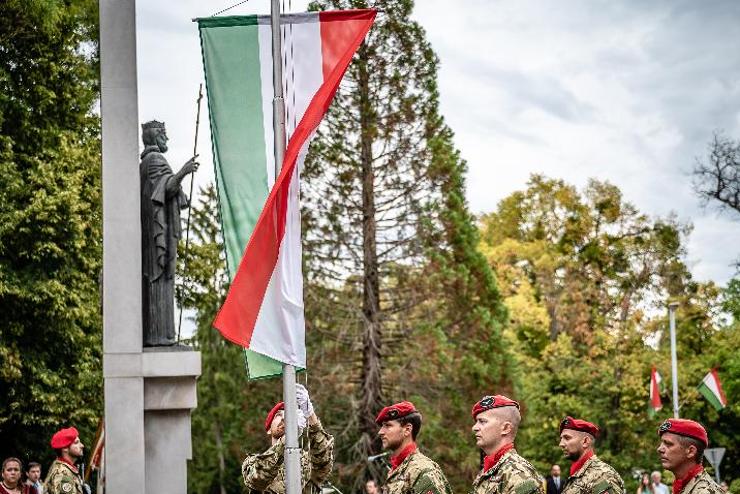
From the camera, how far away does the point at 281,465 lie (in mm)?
8531

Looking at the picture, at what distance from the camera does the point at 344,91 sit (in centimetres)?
3191

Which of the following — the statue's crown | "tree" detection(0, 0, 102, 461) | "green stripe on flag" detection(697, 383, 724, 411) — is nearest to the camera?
the statue's crown

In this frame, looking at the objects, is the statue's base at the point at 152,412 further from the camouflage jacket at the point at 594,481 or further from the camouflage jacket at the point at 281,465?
the camouflage jacket at the point at 594,481

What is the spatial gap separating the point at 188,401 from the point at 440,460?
22168 mm

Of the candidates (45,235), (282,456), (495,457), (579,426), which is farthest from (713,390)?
(495,457)

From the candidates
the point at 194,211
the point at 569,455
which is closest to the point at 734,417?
the point at 194,211

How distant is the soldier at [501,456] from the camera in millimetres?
6715

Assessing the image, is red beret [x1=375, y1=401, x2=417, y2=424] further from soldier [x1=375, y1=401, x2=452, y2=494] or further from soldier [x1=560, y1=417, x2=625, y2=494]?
soldier [x1=560, y1=417, x2=625, y2=494]

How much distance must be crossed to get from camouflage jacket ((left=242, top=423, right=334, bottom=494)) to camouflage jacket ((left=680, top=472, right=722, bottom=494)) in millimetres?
2712

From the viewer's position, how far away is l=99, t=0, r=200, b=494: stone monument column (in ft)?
32.0

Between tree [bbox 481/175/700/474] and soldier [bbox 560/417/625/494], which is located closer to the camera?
soldier [bbox 560/417/625/494]

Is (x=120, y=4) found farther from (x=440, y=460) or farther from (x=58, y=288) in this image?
(x=440, y=460)

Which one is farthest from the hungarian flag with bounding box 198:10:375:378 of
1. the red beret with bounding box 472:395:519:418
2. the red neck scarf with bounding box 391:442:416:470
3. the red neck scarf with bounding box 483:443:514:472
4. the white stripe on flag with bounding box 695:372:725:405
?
the white stripe on flag with bounding box 695:372:725:405

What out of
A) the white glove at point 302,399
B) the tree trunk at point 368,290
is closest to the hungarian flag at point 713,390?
the tree trunk at point 368,290
